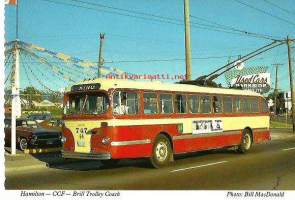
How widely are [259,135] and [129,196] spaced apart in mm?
14834

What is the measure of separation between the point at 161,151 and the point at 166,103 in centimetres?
158

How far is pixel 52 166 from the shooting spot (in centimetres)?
1828

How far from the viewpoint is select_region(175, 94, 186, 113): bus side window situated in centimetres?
1835

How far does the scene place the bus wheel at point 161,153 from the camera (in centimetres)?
1706

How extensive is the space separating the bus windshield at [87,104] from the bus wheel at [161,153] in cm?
231

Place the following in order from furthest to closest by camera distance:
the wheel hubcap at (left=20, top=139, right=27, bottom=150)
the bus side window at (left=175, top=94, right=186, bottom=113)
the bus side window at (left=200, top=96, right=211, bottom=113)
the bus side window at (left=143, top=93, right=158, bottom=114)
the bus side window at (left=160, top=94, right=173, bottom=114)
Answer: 1. the wheel hubcap at (left=20, top=139, right=27, bottom=150)
2. the bus side window at (left=200, top=96, right=211, bottom=113)
3. the bus side window at (left=175, top=94, right=186, bottom=113)
4. the bus side window at (left=160, top=94, right=173, bottom=114)
5. the bus side window at (left=143, top=93, right=158, bottom=114)

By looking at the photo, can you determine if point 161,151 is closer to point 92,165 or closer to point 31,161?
point 92,165

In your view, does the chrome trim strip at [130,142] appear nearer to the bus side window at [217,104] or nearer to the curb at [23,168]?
the curb at [23,168]

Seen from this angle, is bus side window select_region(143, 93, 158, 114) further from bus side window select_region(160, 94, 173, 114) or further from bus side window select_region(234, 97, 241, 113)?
bus side window select_region(234, 97, 241, 113)

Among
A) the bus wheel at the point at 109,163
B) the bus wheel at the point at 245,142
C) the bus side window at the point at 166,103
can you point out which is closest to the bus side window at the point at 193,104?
the bus side window at the point at 166,103

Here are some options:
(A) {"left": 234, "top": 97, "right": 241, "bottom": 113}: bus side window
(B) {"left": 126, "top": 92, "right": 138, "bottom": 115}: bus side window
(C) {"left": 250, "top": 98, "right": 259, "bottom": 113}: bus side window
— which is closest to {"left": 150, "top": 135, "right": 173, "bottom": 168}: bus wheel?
(B) {"left": 126, "top": 92, "right": 138, "bottom": 115}: bus side window

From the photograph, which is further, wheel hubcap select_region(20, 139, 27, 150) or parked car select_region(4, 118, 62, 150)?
wheel hubcap select_region(20, 139, 27, 150)

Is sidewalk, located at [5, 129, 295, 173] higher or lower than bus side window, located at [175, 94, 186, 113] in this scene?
lower

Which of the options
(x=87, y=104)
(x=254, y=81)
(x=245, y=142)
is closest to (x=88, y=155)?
(x=87, y=104)
